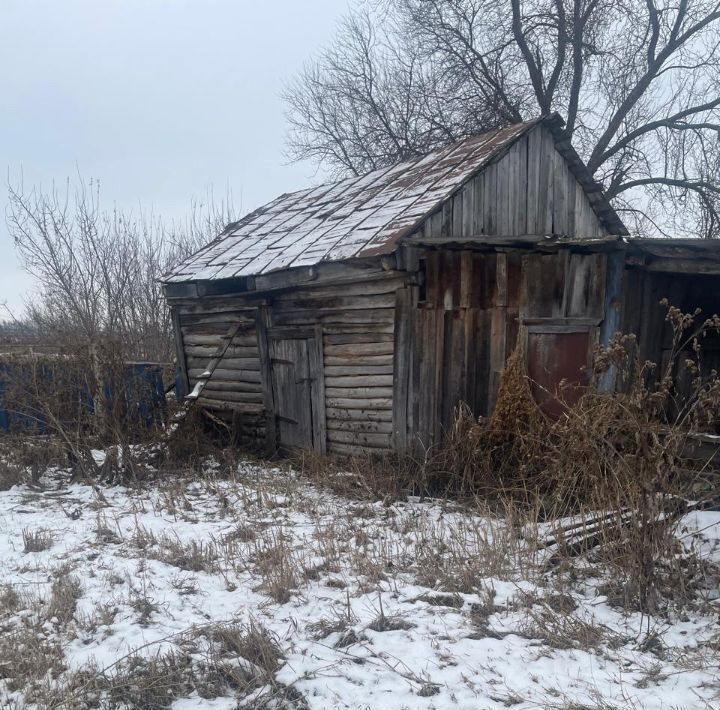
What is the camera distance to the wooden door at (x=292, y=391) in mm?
8086

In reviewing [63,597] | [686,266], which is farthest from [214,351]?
[686,266]

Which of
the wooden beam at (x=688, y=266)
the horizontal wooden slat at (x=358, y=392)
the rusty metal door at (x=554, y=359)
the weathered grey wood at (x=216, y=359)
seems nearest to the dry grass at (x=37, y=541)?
the weathered grey wood at (x=216, y=359)

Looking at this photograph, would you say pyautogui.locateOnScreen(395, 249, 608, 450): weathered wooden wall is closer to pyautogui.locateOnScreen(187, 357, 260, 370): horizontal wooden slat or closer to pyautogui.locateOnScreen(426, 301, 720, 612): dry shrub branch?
pyautogui.locateOnScreen(426, 301, 720, 612): dry shrub branch

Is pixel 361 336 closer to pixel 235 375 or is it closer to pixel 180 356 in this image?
pixel 235 375

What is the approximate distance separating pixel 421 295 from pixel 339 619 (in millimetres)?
3904

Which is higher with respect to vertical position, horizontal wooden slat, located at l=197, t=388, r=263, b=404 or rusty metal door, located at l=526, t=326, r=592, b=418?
rusty metal door, located at l=526, t=326, r=592, b=418

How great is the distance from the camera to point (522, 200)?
858 cm

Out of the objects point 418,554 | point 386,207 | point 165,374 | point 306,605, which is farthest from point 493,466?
point 165,374

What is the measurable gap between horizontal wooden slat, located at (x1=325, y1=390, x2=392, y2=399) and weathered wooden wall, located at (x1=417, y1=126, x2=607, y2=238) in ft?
6.08

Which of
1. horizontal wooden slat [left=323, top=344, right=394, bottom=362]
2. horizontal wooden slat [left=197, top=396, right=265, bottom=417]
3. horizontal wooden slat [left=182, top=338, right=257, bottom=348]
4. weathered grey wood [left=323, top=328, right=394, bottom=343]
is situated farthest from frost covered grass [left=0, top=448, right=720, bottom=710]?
horizontal wooden slat [left=182, top=338, right=257, bottom=348]

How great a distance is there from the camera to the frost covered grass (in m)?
2.97

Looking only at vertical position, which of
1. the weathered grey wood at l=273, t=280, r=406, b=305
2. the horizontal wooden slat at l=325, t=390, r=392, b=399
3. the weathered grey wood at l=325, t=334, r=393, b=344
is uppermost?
the weathered grey wood at l=273, t=280, r=406, b=305

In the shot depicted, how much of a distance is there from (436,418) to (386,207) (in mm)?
2824

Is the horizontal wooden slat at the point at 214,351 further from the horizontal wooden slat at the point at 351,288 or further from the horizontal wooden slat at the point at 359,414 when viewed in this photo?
the horizontal wooden slat at the point at 359,414
